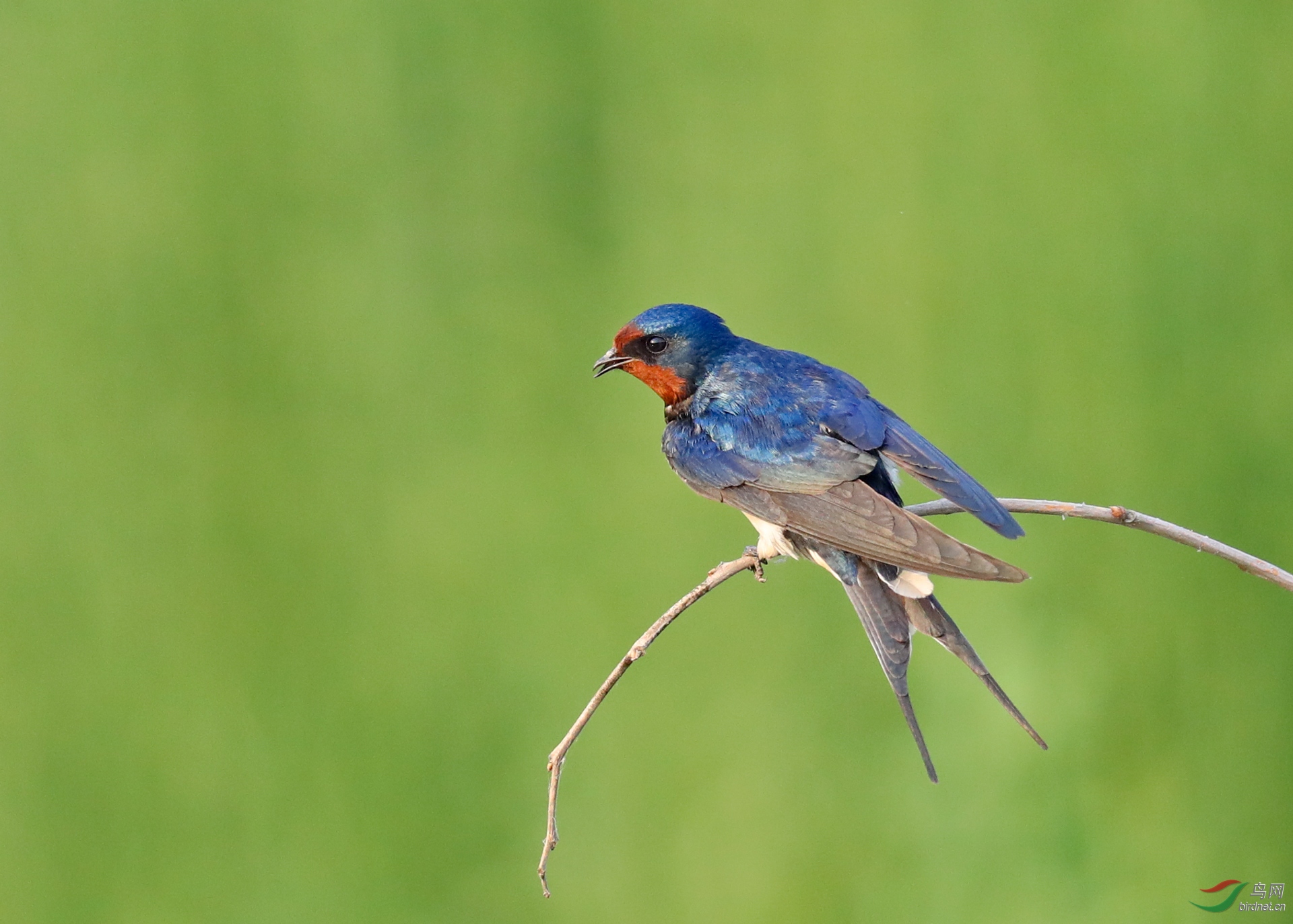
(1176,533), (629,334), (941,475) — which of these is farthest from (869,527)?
(629,334)

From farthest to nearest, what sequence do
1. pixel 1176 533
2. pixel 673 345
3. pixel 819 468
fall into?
1. pixel 673 345
2. pixel 819 468
3. pixel 1176 533

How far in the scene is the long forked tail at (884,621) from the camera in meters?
0.99

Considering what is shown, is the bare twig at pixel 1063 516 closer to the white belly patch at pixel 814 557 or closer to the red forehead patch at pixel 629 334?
the white belly patch at pixel 814 557

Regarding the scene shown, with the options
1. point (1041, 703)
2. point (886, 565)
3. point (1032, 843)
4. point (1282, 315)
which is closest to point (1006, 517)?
point (886, 565)

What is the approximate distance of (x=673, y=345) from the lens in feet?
3.92

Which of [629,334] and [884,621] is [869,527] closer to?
[884,621]

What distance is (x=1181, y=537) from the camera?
2.78 ft

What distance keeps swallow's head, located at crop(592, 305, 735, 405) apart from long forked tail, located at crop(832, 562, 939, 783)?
0.84ft

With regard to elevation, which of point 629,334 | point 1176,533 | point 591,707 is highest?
point 629,334

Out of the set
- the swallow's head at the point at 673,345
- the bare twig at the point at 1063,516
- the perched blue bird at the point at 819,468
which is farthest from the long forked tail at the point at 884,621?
the swallow's head at the point at 673,345

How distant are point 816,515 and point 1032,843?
760 mm

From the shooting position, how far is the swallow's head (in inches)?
46.9

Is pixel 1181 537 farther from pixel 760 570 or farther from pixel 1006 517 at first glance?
pixel 760 570

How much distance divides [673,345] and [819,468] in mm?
205
